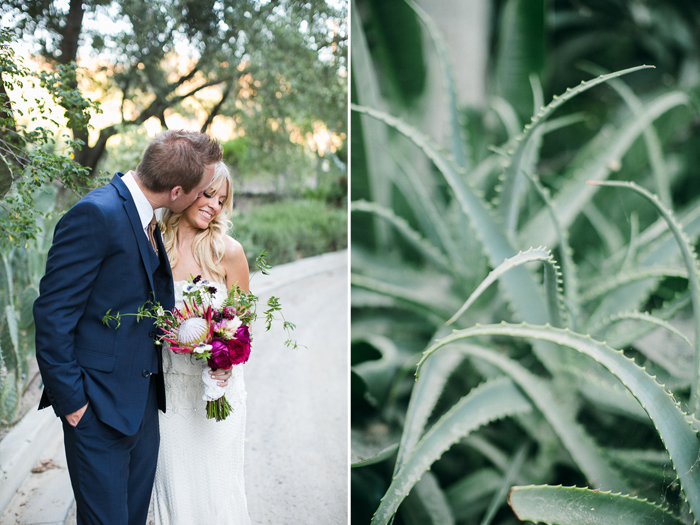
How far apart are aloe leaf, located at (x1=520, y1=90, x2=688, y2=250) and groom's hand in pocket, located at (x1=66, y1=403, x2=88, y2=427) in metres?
1.34

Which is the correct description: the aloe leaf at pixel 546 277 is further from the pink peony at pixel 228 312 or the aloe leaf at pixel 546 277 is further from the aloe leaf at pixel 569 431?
the pink peony at pixel 228 312

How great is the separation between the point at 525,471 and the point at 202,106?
5.78 meters

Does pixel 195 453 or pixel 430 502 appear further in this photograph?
pixel 195 453

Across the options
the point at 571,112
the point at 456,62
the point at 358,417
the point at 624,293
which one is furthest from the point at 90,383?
the point at 571,112

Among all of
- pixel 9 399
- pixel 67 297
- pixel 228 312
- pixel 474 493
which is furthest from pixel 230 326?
pixel 9 399

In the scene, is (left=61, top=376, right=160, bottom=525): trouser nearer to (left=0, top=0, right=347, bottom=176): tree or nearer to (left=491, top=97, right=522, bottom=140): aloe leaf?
(left=491, top=97, right=522, bottom=140): aloe leaf

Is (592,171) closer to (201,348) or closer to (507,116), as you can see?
(507,116)

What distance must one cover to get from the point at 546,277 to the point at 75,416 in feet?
4.23

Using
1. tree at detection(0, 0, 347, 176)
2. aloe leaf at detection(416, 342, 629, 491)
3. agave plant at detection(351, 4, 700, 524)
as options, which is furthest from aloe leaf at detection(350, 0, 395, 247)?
tree at detection(0, 0, 347, 176)

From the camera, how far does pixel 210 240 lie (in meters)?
1.58

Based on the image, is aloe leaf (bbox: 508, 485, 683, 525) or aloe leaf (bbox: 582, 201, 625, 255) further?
aloe leaf (bbox: 582, 201, 625, 255)

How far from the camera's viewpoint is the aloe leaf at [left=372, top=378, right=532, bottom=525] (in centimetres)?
124

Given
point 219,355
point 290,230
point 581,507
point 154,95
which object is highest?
point 154,95

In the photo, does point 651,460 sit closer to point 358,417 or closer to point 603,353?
point 603,353
